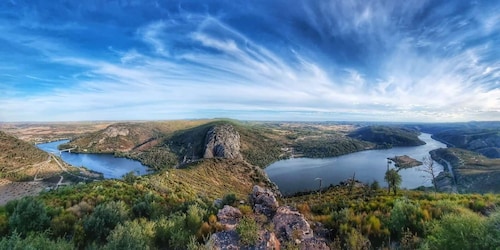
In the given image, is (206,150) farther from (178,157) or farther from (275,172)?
(275,172)

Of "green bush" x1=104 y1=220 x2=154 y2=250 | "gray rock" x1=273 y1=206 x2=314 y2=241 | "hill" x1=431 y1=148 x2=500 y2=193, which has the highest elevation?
"green bush" x1=104 y1=220 x2=154 y2=250

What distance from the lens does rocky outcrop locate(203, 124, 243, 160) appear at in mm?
142163

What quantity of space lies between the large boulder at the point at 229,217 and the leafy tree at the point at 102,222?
11.8ft

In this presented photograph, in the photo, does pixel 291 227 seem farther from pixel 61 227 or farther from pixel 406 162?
pixel 406 162

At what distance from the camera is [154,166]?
140 meters

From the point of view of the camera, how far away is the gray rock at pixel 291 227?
28.3ft

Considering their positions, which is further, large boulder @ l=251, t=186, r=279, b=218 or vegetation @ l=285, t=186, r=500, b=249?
large boulder @ l=251, t=186, r=279, b=218

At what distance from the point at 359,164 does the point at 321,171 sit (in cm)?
3060

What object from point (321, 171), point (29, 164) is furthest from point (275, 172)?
point (29, 164)

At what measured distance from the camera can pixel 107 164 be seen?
151375 millimetres

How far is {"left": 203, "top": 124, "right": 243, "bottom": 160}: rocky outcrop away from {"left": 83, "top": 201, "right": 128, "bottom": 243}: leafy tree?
126m

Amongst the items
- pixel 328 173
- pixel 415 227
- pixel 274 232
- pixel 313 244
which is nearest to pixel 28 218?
pixel 274 232

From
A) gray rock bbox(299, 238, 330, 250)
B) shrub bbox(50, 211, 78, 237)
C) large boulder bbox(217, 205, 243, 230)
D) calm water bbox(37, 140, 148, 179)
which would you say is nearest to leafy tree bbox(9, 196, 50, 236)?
shrub bbox(50, 211, 78, 237)

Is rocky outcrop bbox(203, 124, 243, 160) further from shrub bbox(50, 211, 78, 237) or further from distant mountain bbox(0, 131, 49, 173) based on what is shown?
shrub bbox(50, 211, 78, 237)
